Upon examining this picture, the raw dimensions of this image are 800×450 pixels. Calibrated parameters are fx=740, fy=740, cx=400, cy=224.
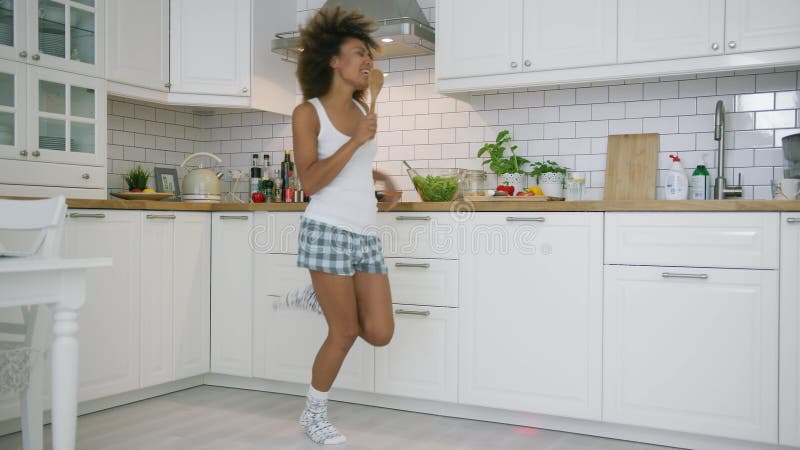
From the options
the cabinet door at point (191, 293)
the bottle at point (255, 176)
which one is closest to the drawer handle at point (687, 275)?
the cabinet door at point (191, 293)

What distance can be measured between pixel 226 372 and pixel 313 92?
1.67 meters

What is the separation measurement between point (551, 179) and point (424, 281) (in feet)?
2.70

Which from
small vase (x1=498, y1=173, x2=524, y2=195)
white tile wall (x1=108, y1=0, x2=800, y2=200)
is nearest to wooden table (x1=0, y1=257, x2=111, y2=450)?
small vase (x1=498, y1=173, x2=524, y2=195)

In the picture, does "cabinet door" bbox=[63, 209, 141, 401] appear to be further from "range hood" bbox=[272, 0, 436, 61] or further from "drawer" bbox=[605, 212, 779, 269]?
"drawer" bbox=[605, 212, 779, 269]

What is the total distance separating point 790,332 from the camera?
102 inches

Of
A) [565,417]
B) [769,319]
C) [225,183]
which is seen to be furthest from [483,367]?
[225,183]

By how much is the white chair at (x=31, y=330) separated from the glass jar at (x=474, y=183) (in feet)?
6.26

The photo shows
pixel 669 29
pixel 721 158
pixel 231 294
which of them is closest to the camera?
pixel 669 29

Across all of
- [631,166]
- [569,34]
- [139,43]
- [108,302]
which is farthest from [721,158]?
[139,43]

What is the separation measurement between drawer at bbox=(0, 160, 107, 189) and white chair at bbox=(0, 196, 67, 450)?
3.69 ft

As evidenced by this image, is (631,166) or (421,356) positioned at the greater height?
(631,166)

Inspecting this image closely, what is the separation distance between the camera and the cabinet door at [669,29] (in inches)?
119

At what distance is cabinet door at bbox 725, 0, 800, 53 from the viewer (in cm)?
290

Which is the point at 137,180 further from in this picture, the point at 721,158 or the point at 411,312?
the point at 721,158
